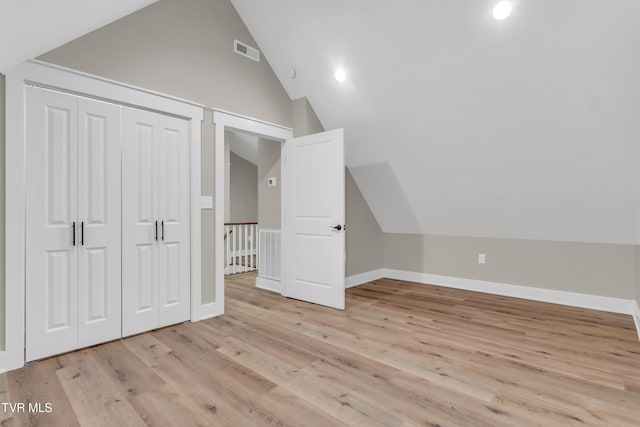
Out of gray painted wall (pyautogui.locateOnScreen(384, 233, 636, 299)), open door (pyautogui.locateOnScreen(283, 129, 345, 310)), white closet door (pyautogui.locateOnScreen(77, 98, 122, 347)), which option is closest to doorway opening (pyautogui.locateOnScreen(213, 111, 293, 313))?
open door (pyautogui.locateOnScreen(283, 129, 345, 310))

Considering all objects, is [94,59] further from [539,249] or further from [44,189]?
[539,249]

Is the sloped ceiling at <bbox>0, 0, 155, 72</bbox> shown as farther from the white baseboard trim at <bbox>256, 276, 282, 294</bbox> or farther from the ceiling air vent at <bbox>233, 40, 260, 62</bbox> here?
the white baseboard trim at <bbox>256, 276, 282, 294</bbox>

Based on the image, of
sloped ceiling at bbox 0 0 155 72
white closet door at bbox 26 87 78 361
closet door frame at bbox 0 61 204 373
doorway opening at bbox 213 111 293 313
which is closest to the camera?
sloped ceiling at bbox 0 0 155 72

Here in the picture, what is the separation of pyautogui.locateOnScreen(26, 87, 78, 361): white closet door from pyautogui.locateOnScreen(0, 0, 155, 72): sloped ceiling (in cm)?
44

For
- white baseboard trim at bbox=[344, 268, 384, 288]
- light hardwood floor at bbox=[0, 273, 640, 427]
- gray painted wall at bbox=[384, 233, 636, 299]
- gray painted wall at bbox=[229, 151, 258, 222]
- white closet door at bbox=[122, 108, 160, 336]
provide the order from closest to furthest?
light hardwood floor at bbox=[0, 273, 640, 427] → white closet door at bbox=[122, 108, 160, 336] → gray painted wall at bbox=[384, 233, 636, 299] → white baseboard trim at bbox=[344, 268, 384, 288] → gray painted wall at bbox=[229, 151, 258, 222]

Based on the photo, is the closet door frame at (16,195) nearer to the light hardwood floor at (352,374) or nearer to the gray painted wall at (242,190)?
the light hardwood floor at (352,374)

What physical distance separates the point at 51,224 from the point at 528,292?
16.2ft

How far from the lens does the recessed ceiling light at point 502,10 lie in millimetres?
2477

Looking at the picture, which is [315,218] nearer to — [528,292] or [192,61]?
[192,61]

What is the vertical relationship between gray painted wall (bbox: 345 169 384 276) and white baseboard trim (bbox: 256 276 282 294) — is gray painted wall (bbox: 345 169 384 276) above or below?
above

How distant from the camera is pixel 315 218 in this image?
12.5ft

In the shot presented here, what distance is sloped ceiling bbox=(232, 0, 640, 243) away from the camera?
8.26 ft

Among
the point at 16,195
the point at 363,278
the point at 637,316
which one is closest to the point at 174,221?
the point at 16,195

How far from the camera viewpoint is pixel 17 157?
7.27 ft
